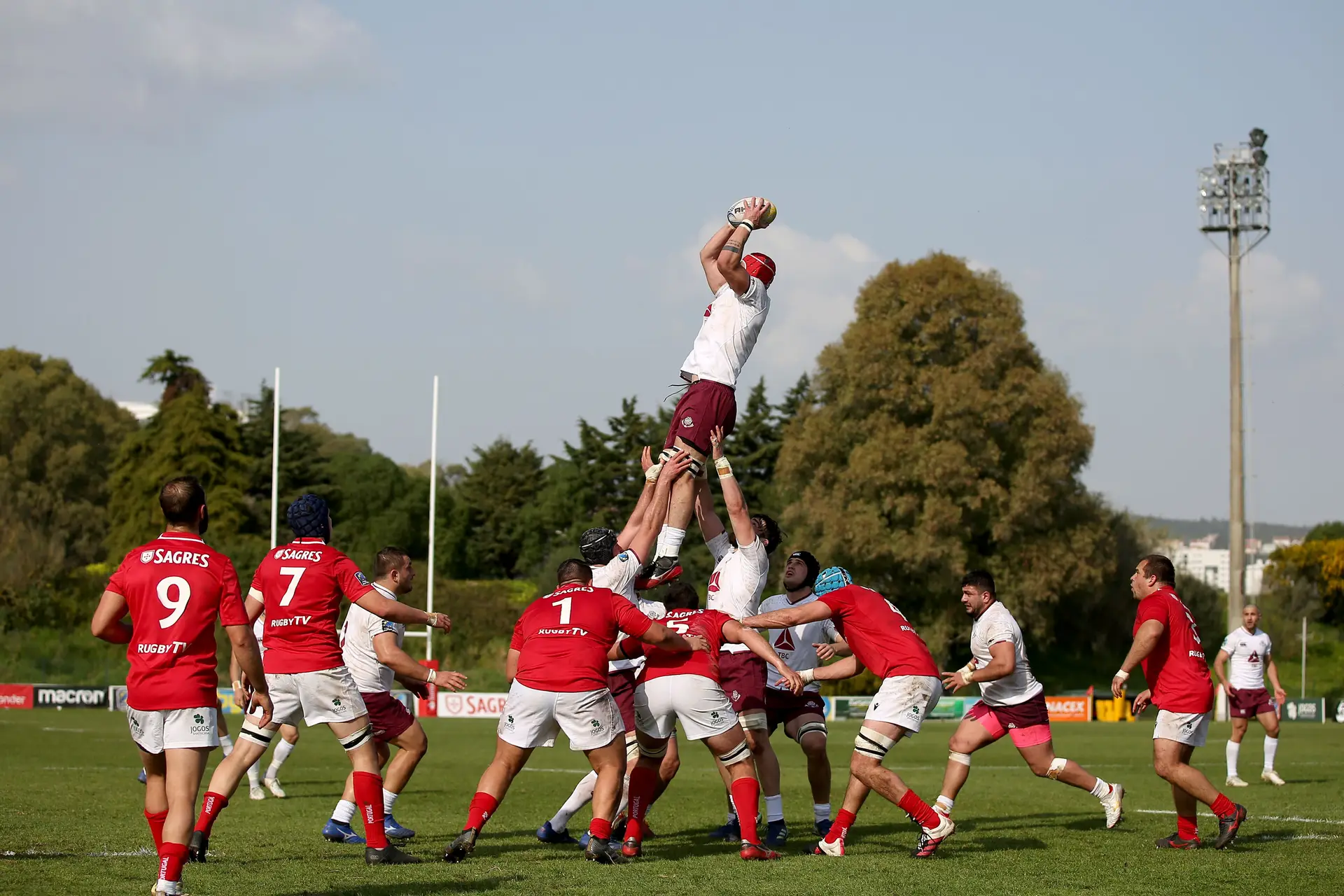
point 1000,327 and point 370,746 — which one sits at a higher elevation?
point 1000,327

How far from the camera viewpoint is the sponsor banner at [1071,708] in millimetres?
39844

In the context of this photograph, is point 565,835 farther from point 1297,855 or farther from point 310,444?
point 310,444

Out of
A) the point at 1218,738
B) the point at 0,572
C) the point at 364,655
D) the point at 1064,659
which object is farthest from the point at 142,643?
the point at 1064,659

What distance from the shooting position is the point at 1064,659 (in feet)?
178

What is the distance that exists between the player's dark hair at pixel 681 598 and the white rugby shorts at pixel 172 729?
4.15 metres

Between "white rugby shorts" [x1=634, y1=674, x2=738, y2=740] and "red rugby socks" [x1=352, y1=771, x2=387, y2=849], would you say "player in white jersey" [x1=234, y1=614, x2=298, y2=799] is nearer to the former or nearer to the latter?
"red rugby socks" [x1=352, y1=771, x2=387, y2=849]

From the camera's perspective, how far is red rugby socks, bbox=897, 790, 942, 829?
32.4 feet

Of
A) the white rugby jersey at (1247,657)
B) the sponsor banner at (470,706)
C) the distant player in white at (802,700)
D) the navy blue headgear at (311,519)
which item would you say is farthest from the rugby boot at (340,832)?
the sponsor banner at (470,706)

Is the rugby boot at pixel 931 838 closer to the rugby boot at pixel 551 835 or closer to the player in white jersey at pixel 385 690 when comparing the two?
the rugby boot at pixel 551 835

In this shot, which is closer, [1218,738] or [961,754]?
[961,754]

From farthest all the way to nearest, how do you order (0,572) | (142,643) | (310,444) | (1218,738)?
(310,444)
(0,572)
(1218,738)
(142,643)

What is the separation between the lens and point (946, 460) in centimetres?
4488

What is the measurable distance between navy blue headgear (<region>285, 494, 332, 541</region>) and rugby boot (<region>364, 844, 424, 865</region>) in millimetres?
2156

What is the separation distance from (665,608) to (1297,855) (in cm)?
504
